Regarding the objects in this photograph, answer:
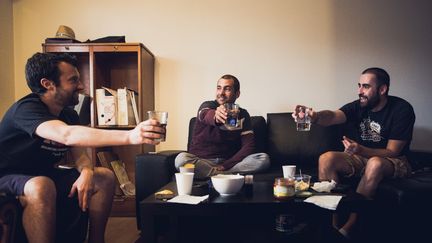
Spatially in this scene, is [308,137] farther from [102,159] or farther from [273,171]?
[102,159]

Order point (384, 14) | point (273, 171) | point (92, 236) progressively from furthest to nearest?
point (384, 14)
point (273, 171)
point (92, 236)

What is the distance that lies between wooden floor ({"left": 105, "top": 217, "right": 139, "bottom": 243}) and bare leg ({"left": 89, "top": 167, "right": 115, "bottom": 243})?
1.25ft

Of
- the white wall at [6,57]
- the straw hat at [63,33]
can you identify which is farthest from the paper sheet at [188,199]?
the white wall at [6,57]

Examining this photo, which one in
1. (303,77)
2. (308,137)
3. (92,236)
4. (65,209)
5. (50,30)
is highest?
(50,30)

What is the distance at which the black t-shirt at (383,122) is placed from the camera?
7.34 feet

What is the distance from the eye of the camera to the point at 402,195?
1.75 meters

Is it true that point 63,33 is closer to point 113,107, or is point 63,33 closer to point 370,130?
point 113,107

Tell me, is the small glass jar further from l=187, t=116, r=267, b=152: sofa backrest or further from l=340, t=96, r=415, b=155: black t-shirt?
l=187, t=116, r=267, b=152: sofa backrest

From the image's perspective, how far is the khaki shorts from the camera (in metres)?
2.11

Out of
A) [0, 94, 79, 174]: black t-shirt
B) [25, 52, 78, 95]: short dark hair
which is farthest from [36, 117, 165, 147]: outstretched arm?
[25, 52, 78, 95]: short dark hair

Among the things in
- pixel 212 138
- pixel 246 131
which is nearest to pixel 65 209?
pixel 212 138

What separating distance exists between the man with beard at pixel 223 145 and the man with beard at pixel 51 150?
0.68 metres

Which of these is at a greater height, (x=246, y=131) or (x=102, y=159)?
(x=246, y=131)

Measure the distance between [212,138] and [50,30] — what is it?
1.79m
